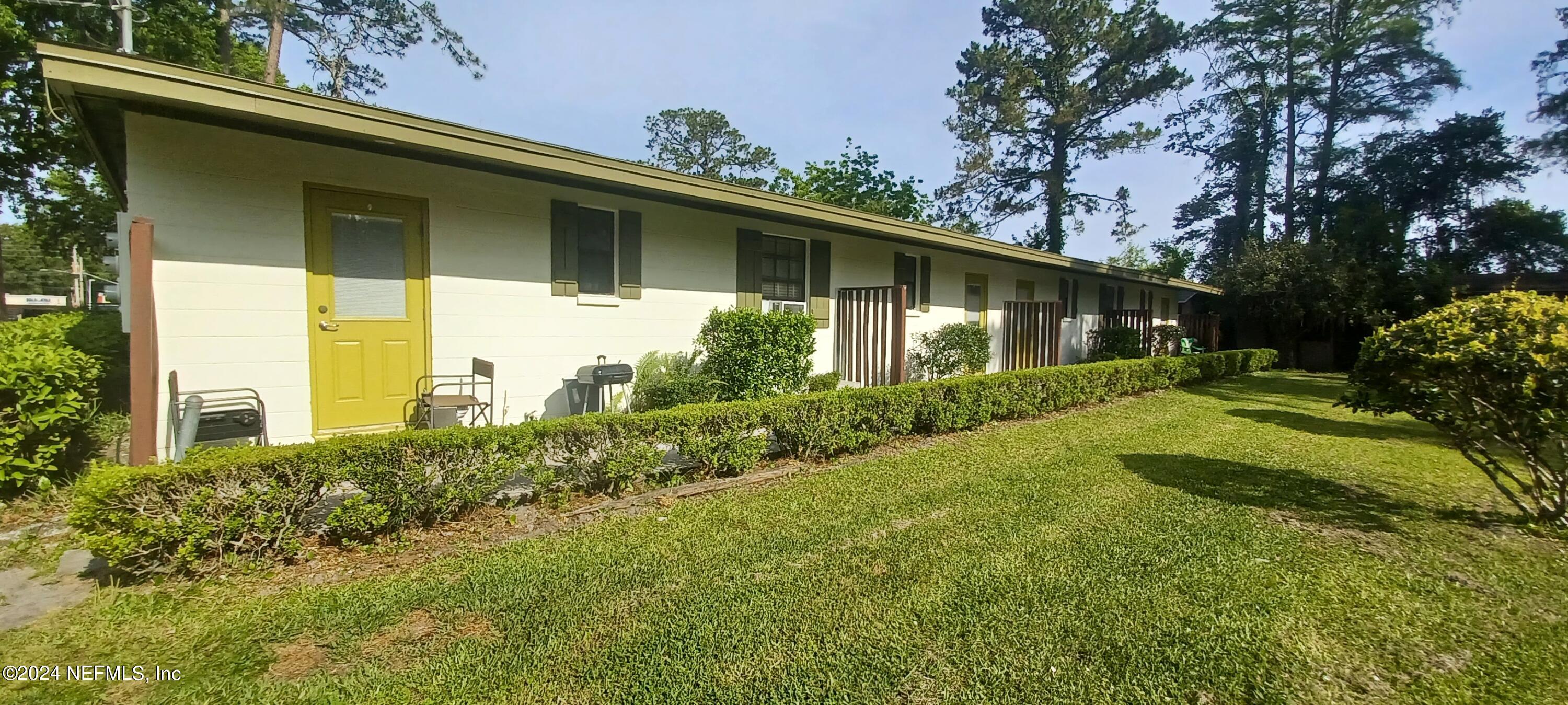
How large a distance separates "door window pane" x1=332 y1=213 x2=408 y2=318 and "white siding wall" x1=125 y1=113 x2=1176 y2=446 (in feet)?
0.75

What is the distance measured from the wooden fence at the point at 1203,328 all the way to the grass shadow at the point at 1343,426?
385 inches

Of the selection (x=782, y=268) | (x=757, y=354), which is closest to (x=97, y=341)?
(x=757, y=354)

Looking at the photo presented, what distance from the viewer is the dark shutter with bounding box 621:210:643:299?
21.3ft

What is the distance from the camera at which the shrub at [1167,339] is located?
1552 cm

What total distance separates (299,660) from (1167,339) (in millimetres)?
17971

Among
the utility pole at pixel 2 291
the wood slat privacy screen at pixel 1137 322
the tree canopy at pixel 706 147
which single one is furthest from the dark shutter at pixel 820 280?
the tree canopy at pixel 706 147

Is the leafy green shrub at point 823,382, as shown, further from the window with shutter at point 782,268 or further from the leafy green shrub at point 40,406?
the leafy green shrub at point 40,406

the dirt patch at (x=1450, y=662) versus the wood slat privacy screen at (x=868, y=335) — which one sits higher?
the wood slat privacy screen at (x=868, y=335)

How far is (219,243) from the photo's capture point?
4.38m

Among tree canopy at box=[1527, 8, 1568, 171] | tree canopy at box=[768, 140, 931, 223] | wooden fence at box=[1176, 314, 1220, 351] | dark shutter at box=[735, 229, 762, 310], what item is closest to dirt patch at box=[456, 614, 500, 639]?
dark shutter at box=[735, 229, 762, 310]

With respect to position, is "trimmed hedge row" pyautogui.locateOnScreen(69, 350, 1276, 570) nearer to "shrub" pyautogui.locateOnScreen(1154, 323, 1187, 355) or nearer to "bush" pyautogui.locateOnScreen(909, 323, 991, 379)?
"bush" pyautogui.locateOnScreen(909, 323, 991, 379)

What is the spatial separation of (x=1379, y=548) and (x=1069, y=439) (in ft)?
10.2

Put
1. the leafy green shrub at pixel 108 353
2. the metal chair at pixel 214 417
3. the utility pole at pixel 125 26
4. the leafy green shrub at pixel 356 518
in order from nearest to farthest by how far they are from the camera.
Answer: the leafy green shrub at pixel 356 518 → the metal chair at pixel 214 417 → the leafy green shrub at pixel 108 353 → the utility pole at pixel 125 26

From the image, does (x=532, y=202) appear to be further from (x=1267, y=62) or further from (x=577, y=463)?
(x=1267, y=62)
